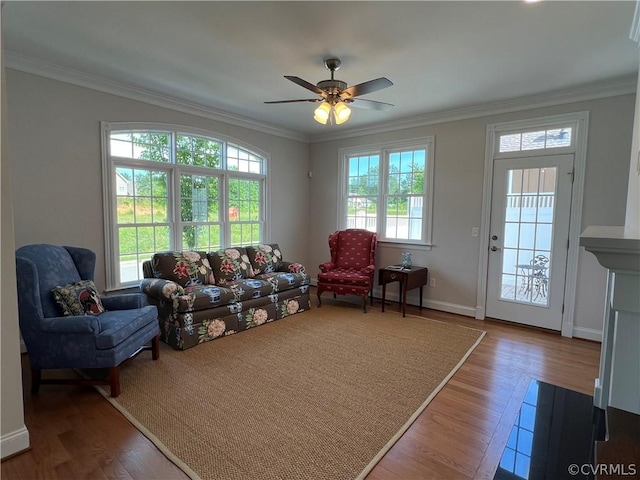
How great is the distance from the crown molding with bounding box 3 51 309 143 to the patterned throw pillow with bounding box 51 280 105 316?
6.43 feet

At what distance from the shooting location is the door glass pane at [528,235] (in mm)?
3795

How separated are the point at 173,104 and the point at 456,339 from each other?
4.20 m

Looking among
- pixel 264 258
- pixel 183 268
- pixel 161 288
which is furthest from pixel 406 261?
pixel 161 288

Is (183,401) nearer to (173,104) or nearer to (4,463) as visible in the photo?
(4,463)

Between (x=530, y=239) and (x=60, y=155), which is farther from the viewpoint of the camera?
(x=530, y=239)

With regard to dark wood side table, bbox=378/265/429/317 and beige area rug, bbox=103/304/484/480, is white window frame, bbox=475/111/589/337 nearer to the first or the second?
dark wood side table, bbox=378/265/429/317

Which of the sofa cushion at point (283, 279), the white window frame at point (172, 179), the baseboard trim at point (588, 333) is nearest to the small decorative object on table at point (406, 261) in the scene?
the sofa cushion at point (283, 279)

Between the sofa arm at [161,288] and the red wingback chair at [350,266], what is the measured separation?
6.49ft

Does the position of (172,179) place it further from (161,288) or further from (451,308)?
(451,308)

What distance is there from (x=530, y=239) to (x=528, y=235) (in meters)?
0.05

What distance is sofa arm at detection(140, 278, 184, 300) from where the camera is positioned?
3234mm

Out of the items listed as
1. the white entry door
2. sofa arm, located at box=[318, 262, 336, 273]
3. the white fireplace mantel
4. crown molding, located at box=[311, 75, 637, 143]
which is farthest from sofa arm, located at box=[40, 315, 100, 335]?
crown molding, located at box=[311, 75, 637, 143]

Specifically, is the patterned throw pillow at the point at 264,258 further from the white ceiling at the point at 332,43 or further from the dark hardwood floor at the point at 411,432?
the dark hardwood floor at the point at 411,432

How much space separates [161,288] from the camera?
3277 millimetres
